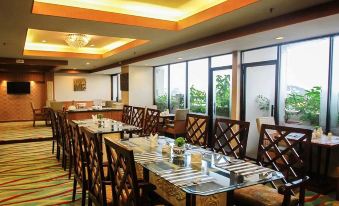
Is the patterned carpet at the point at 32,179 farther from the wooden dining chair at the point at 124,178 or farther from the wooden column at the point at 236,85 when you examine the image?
the wooden column at the point at 236,85

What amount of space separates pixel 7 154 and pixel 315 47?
21.5 feet

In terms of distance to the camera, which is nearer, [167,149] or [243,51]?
[167,149]

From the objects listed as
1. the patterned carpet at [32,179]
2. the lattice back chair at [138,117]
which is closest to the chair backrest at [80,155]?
A: the patterned carpet at [32,179]

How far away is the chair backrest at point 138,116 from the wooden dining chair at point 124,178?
10.6 ft

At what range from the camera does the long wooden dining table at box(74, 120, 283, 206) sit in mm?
1828

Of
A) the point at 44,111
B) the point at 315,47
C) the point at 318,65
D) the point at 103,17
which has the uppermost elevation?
the point at 103,17

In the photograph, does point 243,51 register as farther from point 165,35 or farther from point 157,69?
point 157,69

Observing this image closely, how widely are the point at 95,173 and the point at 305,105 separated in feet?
12.8

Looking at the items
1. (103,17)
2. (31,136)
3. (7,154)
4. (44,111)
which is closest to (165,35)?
(103,17)

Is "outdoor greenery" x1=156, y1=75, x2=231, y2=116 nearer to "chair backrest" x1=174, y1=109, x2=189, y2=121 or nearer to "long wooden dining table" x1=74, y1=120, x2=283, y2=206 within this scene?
"chair backrest" x1=174, y1=109, x2=189, y2=121

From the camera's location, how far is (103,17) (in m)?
3.82

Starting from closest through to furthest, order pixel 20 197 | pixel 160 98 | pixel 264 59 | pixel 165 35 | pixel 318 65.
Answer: pixel 20 197
pixel 318 65
pixel 165 35
pixel 264 59
pixel 160 98

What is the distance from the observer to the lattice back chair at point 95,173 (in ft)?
7.17

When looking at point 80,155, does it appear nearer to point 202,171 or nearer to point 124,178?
point 124,178
